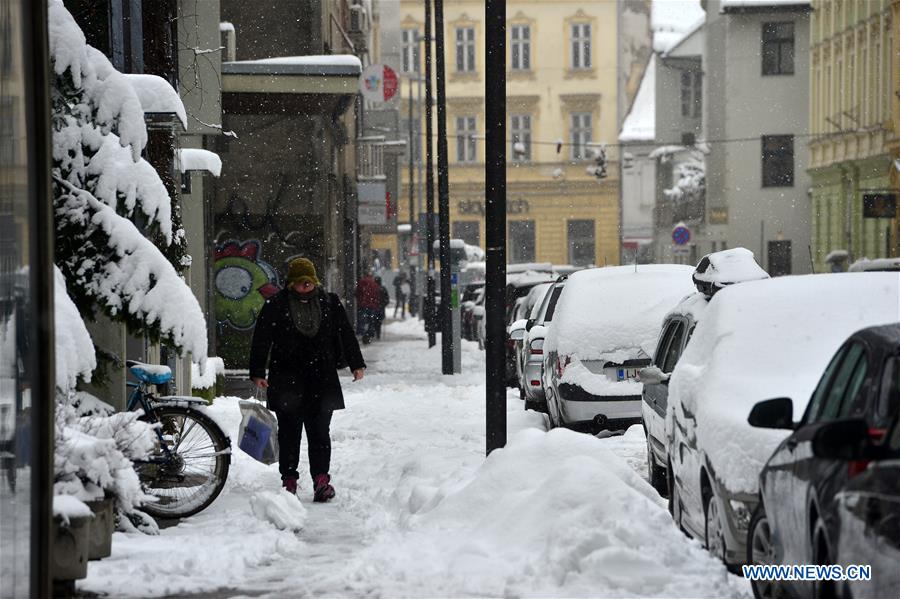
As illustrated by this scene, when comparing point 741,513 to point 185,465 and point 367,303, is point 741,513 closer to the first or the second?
point 185,465

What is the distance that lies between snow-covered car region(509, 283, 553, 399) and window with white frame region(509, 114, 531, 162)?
1958 inches

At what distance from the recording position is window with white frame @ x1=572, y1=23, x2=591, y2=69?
7300cm

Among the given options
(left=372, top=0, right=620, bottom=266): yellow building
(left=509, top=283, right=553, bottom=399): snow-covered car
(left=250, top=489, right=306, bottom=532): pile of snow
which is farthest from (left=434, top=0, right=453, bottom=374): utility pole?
(left=372, top=0, right=620, bottom=266): yellow building

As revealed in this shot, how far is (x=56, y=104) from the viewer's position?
8289mm

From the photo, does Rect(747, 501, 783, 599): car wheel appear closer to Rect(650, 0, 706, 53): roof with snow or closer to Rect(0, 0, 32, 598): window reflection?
Rect(0, 0, 32, 598): window reflection

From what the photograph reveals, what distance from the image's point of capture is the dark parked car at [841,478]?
429 centimetres

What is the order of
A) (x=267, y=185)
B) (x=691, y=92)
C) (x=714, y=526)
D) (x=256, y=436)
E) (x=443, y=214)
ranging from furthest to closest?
(x=691, y=92)
(x=267, y=185)
(x=443, y=214)
(x=256, y=436)
(x=714, y=526)

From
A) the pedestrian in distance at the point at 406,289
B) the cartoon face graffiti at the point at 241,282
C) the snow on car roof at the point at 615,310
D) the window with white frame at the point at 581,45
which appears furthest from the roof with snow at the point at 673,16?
the snow on car roof at the point at 615,310

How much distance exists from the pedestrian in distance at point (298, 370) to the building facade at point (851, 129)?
31355 millimetres

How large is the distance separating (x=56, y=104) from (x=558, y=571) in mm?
3867

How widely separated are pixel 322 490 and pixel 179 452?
1400 millimetres

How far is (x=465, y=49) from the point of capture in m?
73.9

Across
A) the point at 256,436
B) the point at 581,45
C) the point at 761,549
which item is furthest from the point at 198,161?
the point at 581,45

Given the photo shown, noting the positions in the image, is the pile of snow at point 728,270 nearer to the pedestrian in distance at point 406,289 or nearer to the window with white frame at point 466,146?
the pedestrian in distance at point 406,289
